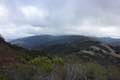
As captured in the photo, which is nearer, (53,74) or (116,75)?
(53,74)

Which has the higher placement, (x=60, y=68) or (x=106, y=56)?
(x=60, y=68)

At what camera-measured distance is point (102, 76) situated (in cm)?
2703

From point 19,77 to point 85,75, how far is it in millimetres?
5352

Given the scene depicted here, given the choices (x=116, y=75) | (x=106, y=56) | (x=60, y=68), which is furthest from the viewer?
(x=106, y=56)

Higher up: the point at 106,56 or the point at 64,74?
the point at 64,74

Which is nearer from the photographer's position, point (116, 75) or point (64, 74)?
point (64, 74)

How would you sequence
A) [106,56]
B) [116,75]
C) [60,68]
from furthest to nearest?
[106,56]
[116,75]
[60,68]

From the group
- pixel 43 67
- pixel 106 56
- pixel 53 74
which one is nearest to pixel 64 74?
pixel 53 74

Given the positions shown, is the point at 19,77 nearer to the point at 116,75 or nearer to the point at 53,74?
the point at 53,74

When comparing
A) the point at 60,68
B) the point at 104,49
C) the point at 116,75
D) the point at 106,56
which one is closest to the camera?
the point at 60,68

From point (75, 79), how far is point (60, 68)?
2098mm

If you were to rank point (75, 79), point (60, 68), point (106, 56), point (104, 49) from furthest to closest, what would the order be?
point (104, 49), point (106, 56), point (60, 68), point (75, 79)

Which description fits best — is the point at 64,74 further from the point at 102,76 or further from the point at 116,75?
the point at 116,75

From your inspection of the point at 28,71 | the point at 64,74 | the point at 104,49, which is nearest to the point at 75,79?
the point at 64,74
